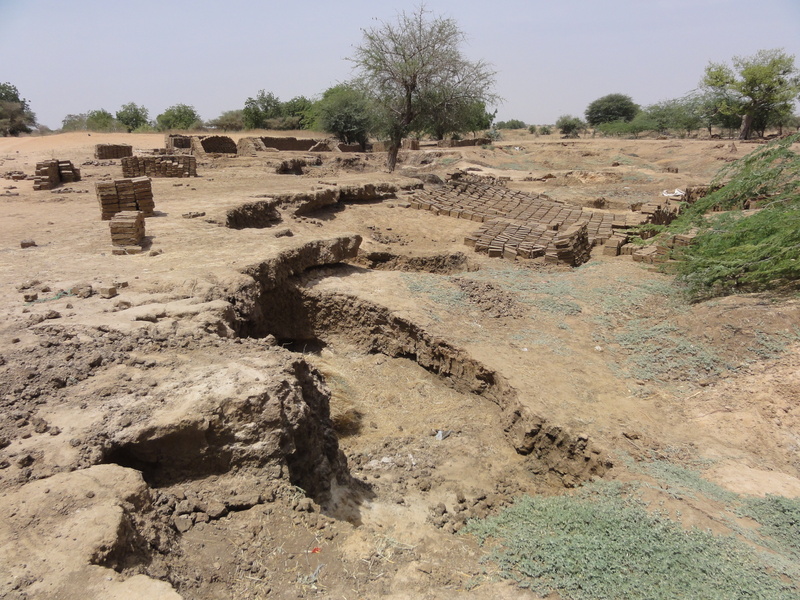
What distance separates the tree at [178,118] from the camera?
126ft

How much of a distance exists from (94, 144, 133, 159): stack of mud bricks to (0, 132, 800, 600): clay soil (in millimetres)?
9036

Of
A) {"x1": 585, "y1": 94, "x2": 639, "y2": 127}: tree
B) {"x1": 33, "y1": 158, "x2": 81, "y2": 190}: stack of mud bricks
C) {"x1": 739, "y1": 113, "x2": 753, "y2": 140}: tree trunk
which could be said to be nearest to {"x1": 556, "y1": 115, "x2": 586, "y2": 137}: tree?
{"x1": 585, "y1": 94, "x2": 639, "y2": 127}: tree

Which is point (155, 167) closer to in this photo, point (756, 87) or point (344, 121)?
point (344, 121)

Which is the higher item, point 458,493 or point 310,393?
point 310,393

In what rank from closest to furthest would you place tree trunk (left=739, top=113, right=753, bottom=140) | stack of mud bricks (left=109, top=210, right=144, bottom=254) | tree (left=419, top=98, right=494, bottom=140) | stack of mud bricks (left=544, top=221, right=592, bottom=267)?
1. stack of mud bricks (left=109, top=210, right=144, bottom=254)
2. stack of mud bricks (left=544, top=221, right=592, bottom=267)
3. tree (left=419, top=98, right=494, bottom=140)
4. tree trunk (left=739, top=113, right=753, bottom=140)

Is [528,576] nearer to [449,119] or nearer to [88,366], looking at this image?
[88,366]

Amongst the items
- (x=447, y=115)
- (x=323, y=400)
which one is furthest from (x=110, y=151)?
(x=323, y=400)

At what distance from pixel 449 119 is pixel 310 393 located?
16.8m

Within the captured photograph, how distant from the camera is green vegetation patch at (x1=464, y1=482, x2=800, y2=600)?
9.81 ft

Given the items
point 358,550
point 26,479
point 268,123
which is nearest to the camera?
point 26,479

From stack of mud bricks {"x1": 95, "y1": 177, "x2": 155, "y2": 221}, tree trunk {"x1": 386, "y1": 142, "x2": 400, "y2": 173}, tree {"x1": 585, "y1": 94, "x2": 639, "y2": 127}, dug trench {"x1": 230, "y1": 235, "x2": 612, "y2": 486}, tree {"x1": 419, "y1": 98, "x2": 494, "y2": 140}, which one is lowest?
dug trench {"x1": 230, "y1": 235, "x2": 612, "y2": 486}

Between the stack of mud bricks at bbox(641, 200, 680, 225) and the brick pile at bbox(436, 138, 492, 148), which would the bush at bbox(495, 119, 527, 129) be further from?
the stack of mud bricks at bbox(641, 200, 680, 225)

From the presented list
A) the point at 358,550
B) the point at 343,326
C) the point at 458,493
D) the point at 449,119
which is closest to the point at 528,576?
the point at 358,550

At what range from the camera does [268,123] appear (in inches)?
1598
